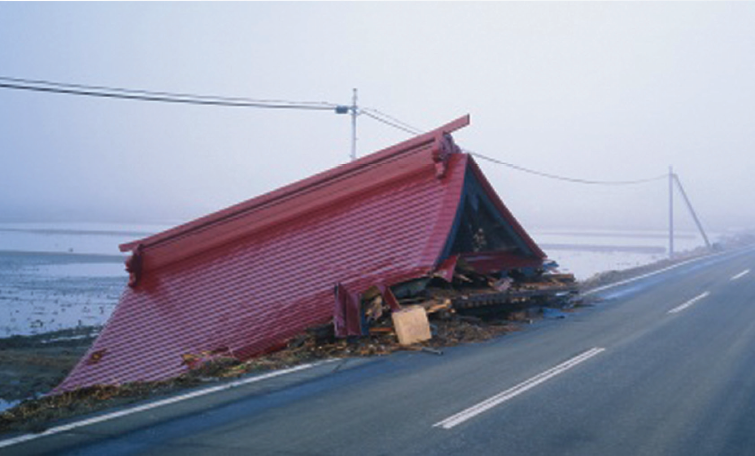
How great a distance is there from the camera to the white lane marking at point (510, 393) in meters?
5.52

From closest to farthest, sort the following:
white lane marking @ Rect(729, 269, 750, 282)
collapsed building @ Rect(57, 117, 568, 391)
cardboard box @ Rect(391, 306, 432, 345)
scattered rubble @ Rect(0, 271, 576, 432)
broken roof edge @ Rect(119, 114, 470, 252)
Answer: scattered rubble @ Rect(0, 271, 576, 432) < cardboard box @ Rect(391, 306, 432, 345) < collapsed building @ Rect(57, 117, 568, 391) < broken roof edge @ Rect(119, 114, 470, 252) < white lane marking @ Rect(729, 269, 750, 282)

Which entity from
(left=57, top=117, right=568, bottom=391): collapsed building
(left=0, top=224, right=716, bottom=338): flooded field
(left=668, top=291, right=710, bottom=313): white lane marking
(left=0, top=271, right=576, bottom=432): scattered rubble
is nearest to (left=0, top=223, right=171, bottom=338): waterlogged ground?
(left=0, top=224, right=716, bottom=338): flooded field

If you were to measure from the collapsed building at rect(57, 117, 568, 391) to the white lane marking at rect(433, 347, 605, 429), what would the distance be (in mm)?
3226

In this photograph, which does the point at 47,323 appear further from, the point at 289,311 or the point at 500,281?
the point at 500,281

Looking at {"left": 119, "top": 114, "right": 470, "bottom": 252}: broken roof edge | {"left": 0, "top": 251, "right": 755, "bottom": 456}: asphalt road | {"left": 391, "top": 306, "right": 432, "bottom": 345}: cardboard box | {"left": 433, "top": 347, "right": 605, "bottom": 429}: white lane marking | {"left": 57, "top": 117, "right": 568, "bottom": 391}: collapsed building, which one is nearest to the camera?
{"left": 0, "top": 251, "right": 755, "bottom": 456}: asphalt road

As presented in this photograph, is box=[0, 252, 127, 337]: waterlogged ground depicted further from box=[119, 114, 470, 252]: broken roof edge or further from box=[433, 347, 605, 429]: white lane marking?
box=[433, 347, 605, 429]: white lane marking

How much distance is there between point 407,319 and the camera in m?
9.54

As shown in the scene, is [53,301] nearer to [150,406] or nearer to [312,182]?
[312,182]

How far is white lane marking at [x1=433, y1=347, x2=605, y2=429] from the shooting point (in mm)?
5520

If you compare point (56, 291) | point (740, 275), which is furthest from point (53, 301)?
point (740, 275)

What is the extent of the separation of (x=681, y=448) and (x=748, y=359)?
4.43m

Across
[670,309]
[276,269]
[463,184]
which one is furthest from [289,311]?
[670,309]

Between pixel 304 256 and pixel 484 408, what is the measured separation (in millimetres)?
7285

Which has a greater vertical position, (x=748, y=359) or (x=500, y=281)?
(x=500, y=281)
